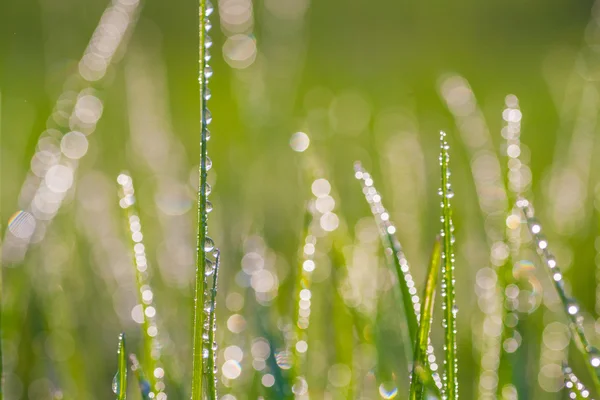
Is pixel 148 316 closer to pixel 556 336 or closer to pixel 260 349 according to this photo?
pixel 260 349

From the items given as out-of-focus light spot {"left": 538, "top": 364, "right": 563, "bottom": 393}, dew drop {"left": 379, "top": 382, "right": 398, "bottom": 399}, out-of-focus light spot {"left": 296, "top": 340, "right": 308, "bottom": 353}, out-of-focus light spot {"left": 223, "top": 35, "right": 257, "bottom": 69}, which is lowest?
out-of-focus light spot {"left": 538, "top": 364, "right": 563, "bottom": 393}

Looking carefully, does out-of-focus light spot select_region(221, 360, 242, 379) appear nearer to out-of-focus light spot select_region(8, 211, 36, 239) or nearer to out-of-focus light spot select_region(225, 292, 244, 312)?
out-of-focus light spot select_region(225, 292, 244, 312)

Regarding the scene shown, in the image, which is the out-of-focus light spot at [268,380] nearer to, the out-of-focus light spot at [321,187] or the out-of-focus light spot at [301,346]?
the out-of-focus light spot at [301,346]

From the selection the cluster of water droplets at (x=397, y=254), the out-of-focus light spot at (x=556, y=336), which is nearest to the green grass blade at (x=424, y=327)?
the cluster of water droplets at (x=397, y=254)

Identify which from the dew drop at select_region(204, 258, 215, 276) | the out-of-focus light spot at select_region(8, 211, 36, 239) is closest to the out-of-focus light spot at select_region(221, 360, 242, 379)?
the dew drop at select_region(204, 258, 215, 276)

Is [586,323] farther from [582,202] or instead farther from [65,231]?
[65,231]

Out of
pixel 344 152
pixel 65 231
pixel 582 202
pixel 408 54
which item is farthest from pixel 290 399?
pixel 408 54

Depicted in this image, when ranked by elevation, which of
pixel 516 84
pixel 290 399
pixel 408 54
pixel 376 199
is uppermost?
pixel 408 54
